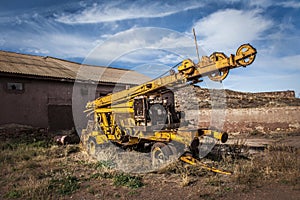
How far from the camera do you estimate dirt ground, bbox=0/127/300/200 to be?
5336mm

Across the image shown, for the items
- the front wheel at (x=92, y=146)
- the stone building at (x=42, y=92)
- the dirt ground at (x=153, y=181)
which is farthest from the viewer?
the stone building at (x=42, y=92)

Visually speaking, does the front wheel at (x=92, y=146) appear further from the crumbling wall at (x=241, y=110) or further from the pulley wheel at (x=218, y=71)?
the pulley wheel at (x=218, y=71)

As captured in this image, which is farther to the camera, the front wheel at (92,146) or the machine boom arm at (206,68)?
the front wheel at (92,146)

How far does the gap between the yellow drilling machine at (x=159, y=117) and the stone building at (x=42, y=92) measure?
513cm

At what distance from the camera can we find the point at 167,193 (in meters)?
5.47

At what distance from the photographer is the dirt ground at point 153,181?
5.34 m

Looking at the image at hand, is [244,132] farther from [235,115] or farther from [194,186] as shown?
[194,186]

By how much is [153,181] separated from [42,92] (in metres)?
11.0

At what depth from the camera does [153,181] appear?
638 centimetres

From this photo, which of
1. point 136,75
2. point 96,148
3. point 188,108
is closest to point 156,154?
point 96,148

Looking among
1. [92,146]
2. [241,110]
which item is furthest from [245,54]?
[241,110]

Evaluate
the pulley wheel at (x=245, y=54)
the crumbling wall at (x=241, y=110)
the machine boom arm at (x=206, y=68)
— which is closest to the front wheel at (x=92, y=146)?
the machine boom arm at (x=206, y=68)

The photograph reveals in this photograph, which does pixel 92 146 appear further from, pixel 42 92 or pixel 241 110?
pixel 241 110

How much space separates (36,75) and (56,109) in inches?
95.0
